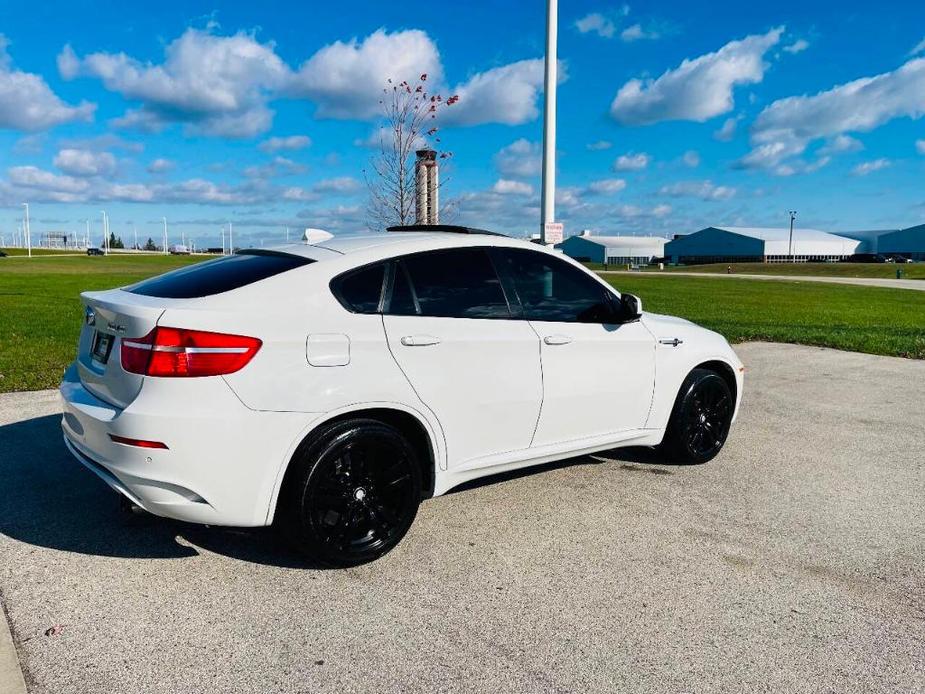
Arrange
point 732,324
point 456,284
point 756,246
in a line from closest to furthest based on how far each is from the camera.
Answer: point 456,284 → point 732,324 → point 756,246

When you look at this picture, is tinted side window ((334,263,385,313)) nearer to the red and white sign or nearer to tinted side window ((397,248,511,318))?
tinted side window ((397,248,511,318))

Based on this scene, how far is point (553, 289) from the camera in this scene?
14.2 feet

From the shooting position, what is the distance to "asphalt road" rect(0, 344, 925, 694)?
2.64m

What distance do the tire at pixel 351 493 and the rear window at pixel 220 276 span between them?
850 mm

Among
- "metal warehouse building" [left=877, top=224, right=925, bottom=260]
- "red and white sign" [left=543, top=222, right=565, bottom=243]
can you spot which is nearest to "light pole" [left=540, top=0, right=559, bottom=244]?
"red and white sign" [left=543, top=222, right=565, bottom=243]

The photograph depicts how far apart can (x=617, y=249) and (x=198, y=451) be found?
136018mm

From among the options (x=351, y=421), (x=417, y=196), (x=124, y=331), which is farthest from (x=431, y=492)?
(x=417, y=196)

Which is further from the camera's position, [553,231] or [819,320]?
[819,320]

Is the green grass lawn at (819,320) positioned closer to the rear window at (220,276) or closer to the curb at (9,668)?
the rear window at (220,276)

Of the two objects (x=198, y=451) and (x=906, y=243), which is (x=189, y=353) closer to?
(x=198, y=451)

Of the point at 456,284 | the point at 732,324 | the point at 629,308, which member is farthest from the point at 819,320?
the point at 456,284

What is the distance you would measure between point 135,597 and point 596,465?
324 cm

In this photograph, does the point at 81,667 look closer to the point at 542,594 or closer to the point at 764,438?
the point at 542,594

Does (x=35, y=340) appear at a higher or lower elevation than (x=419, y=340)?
lower
